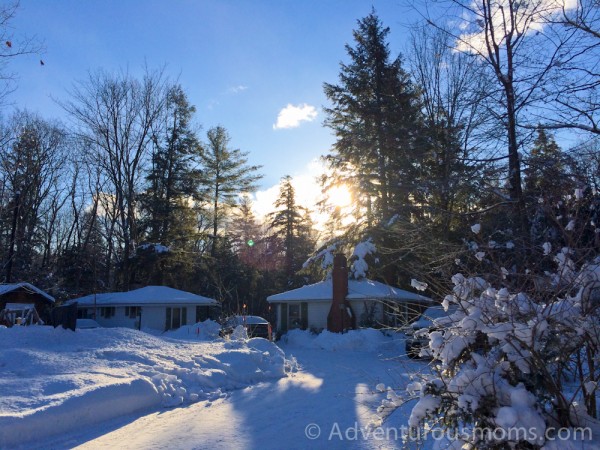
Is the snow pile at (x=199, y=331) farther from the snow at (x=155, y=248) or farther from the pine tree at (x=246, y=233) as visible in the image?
the pine tree at (x=246, y=233)

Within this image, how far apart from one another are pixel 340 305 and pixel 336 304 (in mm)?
256

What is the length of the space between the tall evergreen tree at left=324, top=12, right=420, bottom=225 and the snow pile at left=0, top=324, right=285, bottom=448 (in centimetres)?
1519

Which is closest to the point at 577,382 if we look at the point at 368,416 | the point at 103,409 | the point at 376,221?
the point at 368,416

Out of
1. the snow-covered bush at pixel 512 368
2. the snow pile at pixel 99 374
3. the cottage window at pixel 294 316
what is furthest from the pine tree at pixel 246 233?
the snow-covered bush at pixel 512 368

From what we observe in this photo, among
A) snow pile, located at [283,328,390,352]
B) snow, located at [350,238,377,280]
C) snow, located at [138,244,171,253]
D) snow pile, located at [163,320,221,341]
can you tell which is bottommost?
snow pile, located at [283,328,390,352]

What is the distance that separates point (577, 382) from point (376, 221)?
1001 inches

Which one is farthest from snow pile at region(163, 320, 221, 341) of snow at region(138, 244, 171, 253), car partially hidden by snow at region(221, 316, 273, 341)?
snow at region(138, 244, 171, 253)

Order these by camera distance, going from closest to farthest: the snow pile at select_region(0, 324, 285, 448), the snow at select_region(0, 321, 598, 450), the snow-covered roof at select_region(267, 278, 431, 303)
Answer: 1. the snow at select_region(0, 321, 598, 450)
2. the snow pile at select_region(0, 324, 285, 448)
3. the snow-covered roof at select_region(267, 278, 431, 303)

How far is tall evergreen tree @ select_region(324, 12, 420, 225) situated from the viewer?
28828mm

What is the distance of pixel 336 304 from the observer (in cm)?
2945

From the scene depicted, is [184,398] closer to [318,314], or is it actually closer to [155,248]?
[318,314]

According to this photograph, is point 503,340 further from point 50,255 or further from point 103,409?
point 50,255

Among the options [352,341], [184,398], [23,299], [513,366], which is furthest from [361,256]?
[513,366]

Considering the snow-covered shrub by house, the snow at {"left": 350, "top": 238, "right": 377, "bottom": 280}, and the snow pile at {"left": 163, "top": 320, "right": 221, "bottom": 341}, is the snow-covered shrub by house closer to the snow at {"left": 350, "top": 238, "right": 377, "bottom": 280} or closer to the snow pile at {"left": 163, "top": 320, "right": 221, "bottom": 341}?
the snow pile at {"left": 163, "top": 320, "right": 221, "bottom": 341}
